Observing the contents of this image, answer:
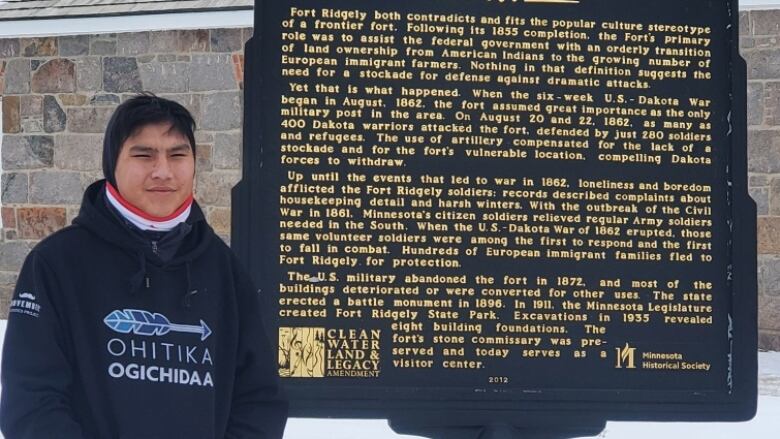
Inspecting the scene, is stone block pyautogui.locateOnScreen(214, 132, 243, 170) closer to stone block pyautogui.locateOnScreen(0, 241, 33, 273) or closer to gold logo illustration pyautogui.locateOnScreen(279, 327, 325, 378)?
stone block pyautogui.locateOnScreen(0, 241, 33, 273)

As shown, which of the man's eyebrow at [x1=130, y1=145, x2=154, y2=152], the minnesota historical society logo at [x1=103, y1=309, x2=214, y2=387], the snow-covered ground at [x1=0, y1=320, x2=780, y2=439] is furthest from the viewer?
the snow-covered ground at [x1=0, y1=320, x2=780, y2=439]

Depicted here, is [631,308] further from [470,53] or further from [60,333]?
[60,333]

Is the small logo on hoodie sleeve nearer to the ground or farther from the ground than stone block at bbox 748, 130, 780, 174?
nearer to the ground

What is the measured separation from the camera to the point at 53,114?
8.66 metres

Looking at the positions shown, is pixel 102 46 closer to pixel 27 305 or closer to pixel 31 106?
pixel 31 106

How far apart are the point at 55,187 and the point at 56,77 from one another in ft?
3.02

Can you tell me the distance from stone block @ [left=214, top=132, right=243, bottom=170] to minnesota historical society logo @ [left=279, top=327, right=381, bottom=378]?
487cm

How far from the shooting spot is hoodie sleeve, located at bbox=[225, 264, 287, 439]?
2660 millimetres

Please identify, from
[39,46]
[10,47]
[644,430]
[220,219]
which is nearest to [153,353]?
[644,430]

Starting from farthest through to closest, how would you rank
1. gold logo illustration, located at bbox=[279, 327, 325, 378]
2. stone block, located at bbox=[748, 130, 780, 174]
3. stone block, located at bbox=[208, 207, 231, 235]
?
stone block, located at bbox=[208, 207, 231, 235] → stone block, located at bbox=[748, 130, 780, 174] → gold logo illustration, located at bbox=[279, 327, 325, 378]

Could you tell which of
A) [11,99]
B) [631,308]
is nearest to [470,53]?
[631,308]

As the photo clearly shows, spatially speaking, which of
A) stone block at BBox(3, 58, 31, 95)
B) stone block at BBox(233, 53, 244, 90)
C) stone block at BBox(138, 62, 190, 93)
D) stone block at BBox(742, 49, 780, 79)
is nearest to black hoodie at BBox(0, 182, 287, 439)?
stone block at BBox(233, 53, 244, 90)

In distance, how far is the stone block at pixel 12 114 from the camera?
8766mm

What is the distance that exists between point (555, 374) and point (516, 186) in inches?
26.8
